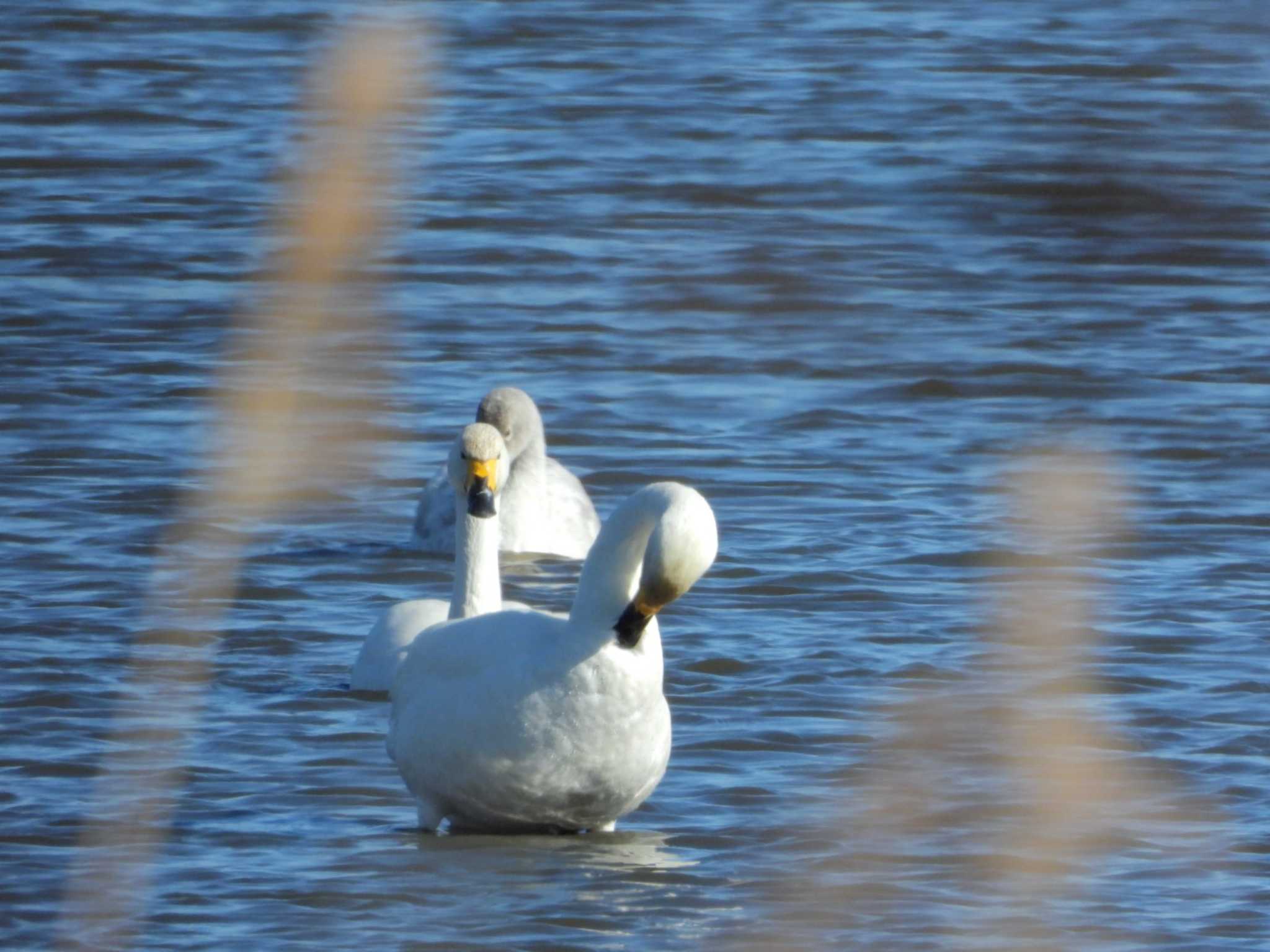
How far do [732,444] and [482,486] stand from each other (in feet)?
9.61

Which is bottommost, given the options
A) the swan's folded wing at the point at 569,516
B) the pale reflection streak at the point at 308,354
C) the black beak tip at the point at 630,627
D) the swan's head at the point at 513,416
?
the swan's folded wing at the point at 569,516

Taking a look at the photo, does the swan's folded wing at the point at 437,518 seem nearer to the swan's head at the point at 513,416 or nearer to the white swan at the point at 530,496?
the white swan at the point at 530,496

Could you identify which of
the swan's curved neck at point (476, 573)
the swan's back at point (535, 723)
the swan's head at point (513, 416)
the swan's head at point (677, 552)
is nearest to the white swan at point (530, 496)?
the swan's head at point (513, 416)

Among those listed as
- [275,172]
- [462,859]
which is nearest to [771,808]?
[462,859]

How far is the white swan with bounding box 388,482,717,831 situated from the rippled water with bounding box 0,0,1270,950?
0.18m

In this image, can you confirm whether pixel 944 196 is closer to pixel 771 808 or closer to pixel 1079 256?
pixel 1079 256

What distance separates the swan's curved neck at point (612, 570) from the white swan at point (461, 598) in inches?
53.0

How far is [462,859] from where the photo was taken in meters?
5.25

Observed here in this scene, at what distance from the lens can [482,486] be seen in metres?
7.14

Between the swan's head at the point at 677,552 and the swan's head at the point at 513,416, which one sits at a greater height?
the swan's head at the point at 677,552

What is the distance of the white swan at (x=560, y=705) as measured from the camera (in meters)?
5.07

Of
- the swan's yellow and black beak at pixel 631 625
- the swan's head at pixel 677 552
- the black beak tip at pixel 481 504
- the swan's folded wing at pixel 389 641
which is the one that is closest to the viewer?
the swan's head at pixel 677 552

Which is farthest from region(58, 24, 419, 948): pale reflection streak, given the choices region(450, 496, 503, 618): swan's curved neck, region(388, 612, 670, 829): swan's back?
region(450, 496, 503, 618): swan's curved neck

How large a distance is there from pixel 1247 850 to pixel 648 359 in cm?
625
